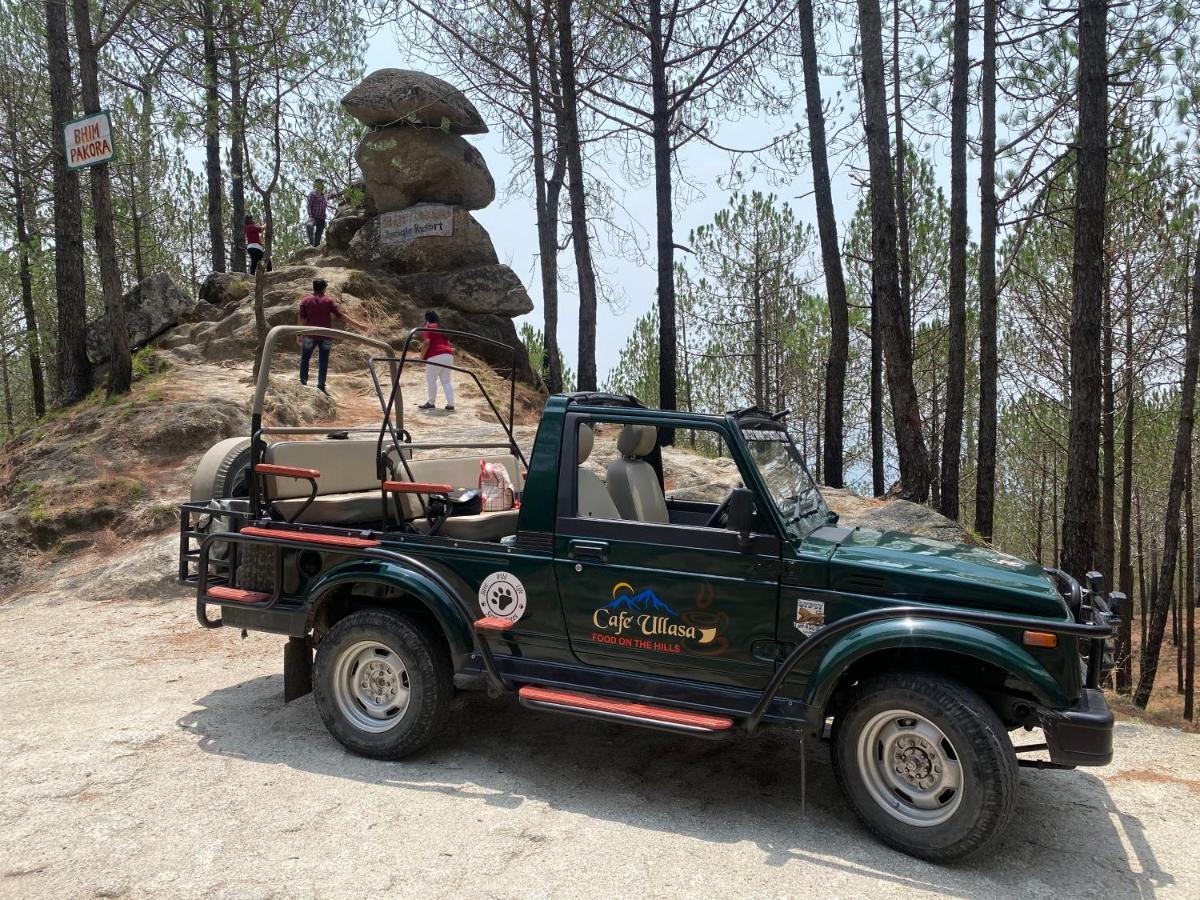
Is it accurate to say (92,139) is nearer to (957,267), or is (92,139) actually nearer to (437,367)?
(437,367)

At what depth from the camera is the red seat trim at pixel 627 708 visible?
12.8ft

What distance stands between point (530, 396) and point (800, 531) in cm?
1412

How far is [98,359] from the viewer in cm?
1580

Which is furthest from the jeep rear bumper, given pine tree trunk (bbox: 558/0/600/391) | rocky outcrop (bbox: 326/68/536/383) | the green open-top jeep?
rocky outcrop (bbox: 326/68/536/383)

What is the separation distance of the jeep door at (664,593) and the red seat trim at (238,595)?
1.98m

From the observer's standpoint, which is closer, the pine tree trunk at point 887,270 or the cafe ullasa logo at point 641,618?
the cafe ullasa logo at point 641,618

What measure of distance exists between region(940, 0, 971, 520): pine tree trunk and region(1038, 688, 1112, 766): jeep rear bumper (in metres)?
10.6

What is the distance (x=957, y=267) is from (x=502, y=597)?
13.2 metres

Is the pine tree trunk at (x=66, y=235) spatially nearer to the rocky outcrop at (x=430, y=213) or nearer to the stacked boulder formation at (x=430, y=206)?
the rocky outcrop at (x=430, y=213)

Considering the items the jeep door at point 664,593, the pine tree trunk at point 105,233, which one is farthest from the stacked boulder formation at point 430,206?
the jeep door at point 664,593

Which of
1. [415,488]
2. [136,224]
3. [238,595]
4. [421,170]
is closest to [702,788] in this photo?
[415,488]

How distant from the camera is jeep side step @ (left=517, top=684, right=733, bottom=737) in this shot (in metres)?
3.88

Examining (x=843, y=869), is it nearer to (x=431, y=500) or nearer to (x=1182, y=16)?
(x=431, y=500)

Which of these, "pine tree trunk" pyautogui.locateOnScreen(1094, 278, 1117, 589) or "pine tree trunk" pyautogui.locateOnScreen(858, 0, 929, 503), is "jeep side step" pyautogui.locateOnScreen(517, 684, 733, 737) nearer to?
"pine tree trunk" pyautogui.locateOnScreen(858, 0, 929, 503)
